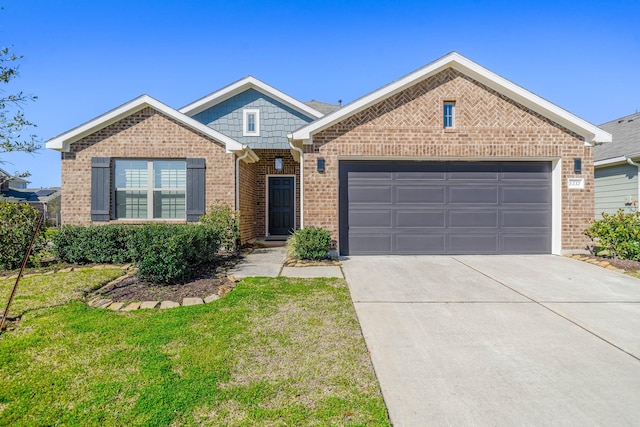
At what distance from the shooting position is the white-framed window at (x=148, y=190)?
9.59m

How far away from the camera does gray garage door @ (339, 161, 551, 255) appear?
8.64m

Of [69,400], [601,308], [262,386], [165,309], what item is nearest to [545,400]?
[262,386]

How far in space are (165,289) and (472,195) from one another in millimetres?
7132

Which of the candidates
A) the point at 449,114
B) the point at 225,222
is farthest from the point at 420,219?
the point at 225,222

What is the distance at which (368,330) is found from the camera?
402cm

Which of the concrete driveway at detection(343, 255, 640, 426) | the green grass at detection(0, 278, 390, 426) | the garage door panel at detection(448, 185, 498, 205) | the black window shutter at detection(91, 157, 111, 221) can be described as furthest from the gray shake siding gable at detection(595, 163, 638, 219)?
the black window shutter at detection(91, 157, 111, 221)

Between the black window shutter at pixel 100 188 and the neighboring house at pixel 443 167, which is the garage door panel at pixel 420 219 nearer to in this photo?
the neighboring house at pixel 443 167

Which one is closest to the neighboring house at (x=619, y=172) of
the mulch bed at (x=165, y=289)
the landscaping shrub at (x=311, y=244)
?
the landscaping shrub at (x=311, y=244)

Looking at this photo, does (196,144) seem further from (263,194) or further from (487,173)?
(487,173)

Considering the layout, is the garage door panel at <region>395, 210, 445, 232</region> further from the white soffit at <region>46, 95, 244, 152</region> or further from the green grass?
the white soffit at <region>46, 95, 244, 152</region>

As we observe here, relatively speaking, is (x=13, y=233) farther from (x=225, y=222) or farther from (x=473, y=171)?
(x=473, y=171)

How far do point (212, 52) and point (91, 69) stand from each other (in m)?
3.52

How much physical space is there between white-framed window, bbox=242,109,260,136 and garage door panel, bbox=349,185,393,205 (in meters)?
5.96

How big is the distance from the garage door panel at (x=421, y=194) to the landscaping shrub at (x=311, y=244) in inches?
84.6
